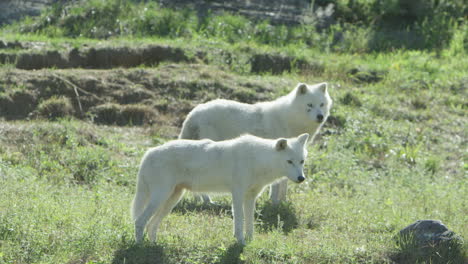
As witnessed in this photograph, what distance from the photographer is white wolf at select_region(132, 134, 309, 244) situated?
678 cm

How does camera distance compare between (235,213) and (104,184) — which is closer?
(235,213)

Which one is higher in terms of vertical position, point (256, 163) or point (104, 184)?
point (256, 163)

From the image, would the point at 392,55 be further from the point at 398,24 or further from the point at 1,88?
the point at 1,88

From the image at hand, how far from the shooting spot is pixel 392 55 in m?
17.5

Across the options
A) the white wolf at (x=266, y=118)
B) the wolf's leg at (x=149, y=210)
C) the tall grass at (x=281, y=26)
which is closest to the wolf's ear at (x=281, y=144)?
the wolf's leg at (x=149, y=210)

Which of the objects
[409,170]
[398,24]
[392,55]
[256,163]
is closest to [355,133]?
[409,170]

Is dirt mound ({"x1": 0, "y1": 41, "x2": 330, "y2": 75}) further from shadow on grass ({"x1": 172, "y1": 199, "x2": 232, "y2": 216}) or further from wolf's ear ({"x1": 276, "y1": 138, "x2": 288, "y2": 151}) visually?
wolf's ear ({"x1": 276, "y1": 138, "x2": 288, "y2": 151})

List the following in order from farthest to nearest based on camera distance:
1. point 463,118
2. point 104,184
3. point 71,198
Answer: point 463,118 < point 104,184 < point 71,198

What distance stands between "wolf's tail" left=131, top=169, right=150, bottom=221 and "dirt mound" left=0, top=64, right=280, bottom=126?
18.3ft

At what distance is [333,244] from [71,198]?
3501 mm

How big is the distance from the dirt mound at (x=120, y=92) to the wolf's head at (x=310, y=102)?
3877 millimetres

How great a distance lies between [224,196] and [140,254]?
3.34 meters

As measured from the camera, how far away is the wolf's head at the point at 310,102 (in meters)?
9.25

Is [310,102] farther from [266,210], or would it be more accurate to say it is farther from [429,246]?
[429,246]
